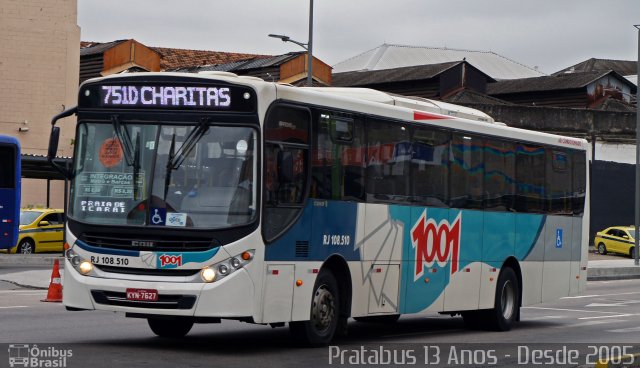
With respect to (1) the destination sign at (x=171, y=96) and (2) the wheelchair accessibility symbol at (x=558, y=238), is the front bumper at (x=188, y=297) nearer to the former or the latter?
(1) the destination sign at (x=171, y=96)

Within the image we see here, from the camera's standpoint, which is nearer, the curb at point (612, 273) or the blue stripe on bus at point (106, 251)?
the blue stripe on bus at point (106, 251)

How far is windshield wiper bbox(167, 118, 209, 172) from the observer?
13.3 metres

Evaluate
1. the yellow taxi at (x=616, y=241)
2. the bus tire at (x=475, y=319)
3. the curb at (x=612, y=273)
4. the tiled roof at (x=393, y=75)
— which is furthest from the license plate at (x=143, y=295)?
the tiled roof at (x=393, y=75)

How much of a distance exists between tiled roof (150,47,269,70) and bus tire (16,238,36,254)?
104 ft

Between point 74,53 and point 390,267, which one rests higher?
point 74,53

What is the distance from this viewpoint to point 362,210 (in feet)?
50.2

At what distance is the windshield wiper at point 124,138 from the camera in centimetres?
1351

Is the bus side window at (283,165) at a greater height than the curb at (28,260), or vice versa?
the bus side window at (283,165)

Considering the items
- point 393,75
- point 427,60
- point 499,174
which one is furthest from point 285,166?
point 427,60

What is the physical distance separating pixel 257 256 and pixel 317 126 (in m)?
2.00

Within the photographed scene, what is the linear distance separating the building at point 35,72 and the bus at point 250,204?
39335mm

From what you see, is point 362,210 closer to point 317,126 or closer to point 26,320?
point 317,126

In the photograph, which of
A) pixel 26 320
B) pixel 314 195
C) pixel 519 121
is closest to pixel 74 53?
pixel 519 121

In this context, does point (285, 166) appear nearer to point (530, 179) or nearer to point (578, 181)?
point (530, 179)
